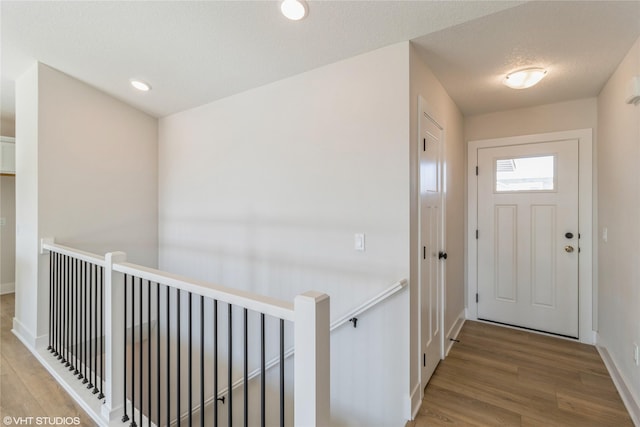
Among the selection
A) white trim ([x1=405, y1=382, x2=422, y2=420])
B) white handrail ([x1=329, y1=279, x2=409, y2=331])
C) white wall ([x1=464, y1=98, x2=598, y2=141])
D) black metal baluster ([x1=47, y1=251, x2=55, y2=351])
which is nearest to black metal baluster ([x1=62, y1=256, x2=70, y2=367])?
black metal baluster ([x1=47, y1=251, x2=55, y2=351])

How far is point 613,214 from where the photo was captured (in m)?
2.35

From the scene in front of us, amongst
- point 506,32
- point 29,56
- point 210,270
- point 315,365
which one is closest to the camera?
point 315,365

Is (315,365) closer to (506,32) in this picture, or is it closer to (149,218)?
(506,32)

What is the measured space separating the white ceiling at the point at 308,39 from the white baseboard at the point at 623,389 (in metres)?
2.22

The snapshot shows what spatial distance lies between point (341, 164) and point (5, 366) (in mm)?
3071

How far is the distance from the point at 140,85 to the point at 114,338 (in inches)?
92.3

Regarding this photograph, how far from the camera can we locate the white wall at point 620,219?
1.93 metres

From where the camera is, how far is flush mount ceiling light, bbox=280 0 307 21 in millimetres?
1732

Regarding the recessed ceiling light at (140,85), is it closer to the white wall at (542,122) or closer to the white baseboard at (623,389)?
the white wall at (542,122)

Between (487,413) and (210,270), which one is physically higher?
(210,270)

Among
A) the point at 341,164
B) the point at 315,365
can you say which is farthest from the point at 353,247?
the point at 315,365

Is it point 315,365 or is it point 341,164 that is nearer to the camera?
point 315,365

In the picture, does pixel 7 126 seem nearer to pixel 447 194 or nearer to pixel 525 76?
pixel 447 194

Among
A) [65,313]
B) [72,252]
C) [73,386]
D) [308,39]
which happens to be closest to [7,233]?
[65,313]
